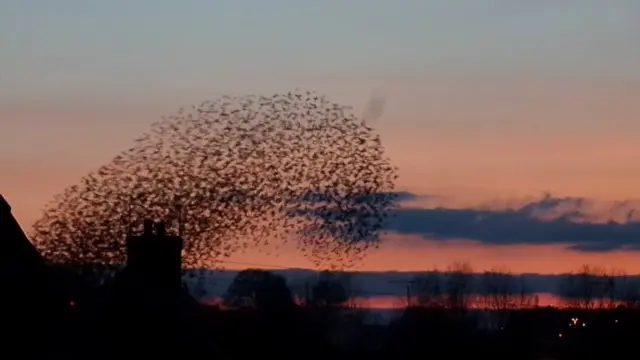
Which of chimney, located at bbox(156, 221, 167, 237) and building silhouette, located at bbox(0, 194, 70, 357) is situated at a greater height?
chimney, located at bbox(156, 221, 167, 237)

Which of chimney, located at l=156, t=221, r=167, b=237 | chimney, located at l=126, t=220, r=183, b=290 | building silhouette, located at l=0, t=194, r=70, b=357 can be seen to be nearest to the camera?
building silhouette, located at l=0, t=194, r=70, b=357

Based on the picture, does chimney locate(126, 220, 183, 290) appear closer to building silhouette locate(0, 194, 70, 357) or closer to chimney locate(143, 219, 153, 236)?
chimney locate(143, 219, 153, 236)

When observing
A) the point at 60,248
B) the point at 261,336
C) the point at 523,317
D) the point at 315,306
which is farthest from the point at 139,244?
the point at 523,317

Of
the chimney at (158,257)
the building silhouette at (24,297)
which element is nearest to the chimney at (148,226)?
the chimney at (158,257)

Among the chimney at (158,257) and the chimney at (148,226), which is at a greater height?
the chimney at (148,226)

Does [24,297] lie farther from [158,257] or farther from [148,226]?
[148,226]

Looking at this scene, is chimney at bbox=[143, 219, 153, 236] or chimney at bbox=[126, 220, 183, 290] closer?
chimney at bbox=[126, 220, 183, 290]

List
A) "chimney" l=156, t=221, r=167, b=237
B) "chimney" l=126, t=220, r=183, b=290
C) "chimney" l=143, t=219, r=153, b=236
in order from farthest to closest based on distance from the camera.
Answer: "chimney" l=156, t=221, r=167, b=237 < "chimney" l=143, t=219, r=153, b=236 < "chimney" l=126, t=220, r=183, b=290

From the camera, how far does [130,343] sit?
37.6 m

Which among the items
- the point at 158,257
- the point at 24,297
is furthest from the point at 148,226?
the point at 24,297

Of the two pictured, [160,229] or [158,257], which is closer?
[158,257]

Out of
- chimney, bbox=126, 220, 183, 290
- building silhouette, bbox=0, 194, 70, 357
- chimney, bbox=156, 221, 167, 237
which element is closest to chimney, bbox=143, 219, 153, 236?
Answer: chimney, bbox=156, 221, 167, 237

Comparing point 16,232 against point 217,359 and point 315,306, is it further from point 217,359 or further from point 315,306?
point 315,306

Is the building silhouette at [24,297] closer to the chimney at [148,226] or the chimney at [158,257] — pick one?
the chimney at [158,257]
